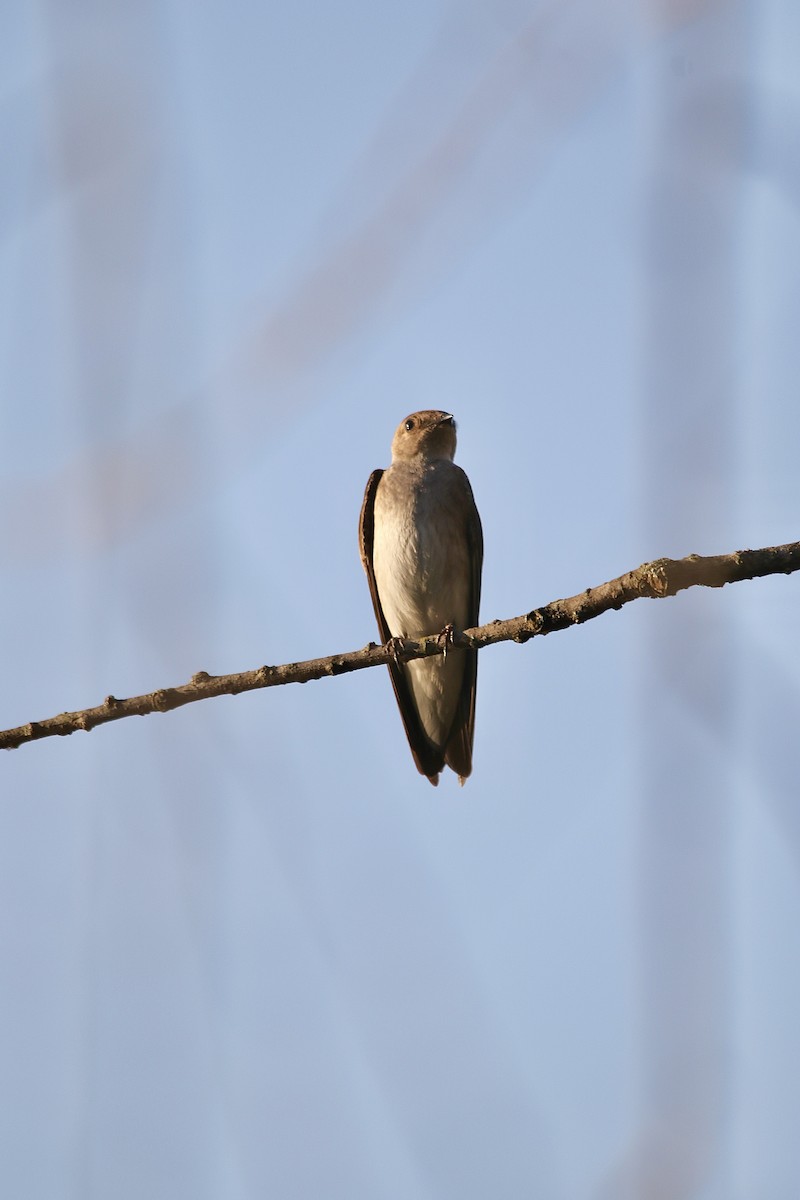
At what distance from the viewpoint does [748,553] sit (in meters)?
3.62

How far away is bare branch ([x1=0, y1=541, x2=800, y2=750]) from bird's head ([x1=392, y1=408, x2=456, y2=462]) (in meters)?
5.78

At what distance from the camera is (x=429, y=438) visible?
10.6 meters

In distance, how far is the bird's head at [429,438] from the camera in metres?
10.6

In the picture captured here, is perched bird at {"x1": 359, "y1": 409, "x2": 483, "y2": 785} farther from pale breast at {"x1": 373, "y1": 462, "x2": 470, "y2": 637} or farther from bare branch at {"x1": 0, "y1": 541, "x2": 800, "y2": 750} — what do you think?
bare branch at {"x1": 0, "y1": 541, "x2": 800, "y2": 750}

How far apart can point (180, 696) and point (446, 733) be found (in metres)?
5.74

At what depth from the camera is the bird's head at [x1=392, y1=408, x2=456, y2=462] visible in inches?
418

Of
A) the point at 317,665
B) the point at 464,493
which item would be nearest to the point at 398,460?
the point at 464,493

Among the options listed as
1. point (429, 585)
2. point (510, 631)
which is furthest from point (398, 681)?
point (510, 631)

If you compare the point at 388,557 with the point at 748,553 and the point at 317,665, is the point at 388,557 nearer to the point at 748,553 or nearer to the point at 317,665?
the point at 317,665

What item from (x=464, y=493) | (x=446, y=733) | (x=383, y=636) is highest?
(x=464, y=493)

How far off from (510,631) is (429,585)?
16.5 ft

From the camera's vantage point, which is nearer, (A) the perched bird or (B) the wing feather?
(A) the perched bird

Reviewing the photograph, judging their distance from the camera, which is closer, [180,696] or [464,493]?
[180,696]

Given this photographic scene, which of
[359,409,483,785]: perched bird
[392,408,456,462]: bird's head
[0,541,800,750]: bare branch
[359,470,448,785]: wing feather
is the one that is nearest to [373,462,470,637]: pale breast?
[359,409,483,785]: perched bird
